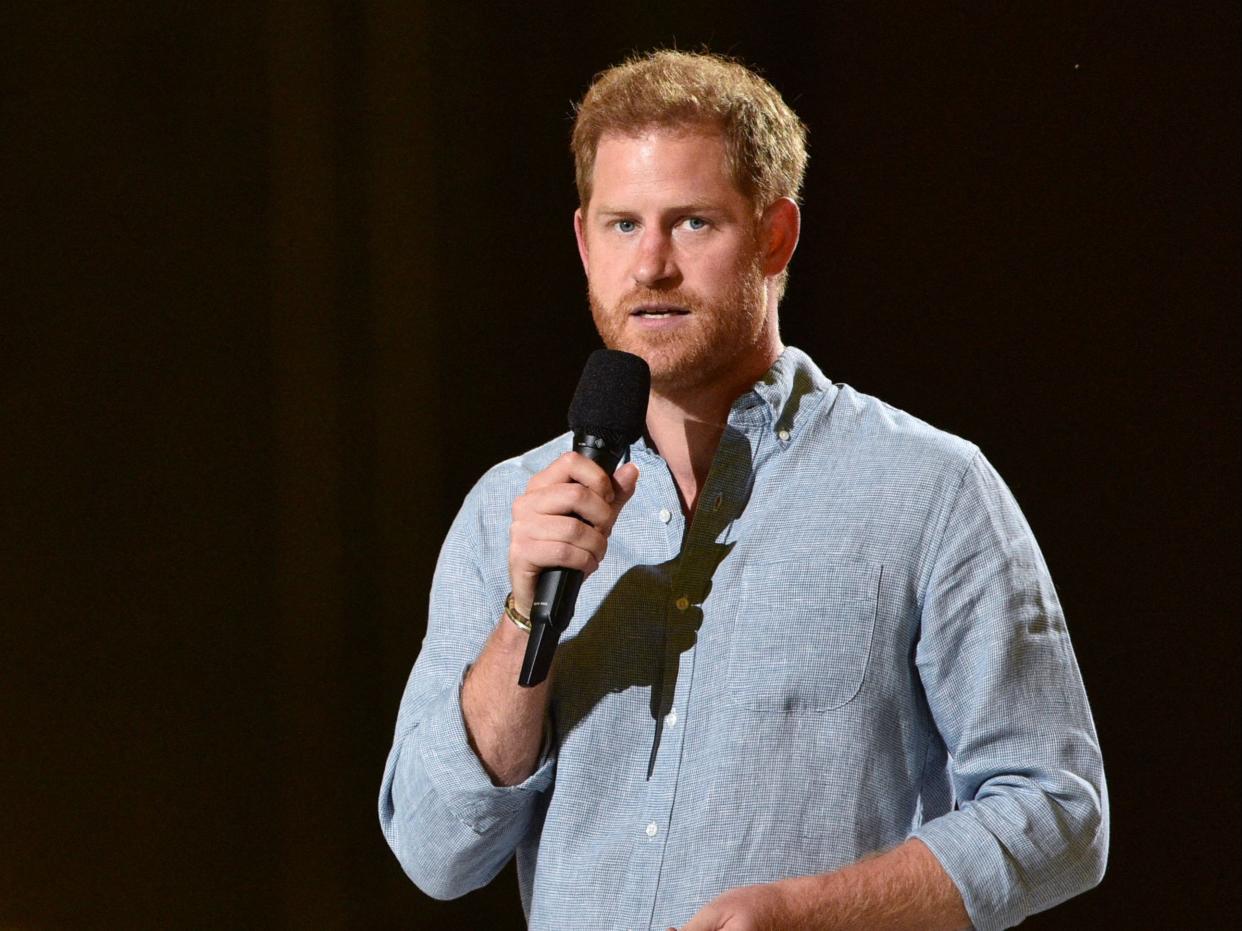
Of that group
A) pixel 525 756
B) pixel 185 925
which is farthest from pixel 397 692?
pixel 525 756

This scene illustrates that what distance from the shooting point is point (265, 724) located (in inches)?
90.5

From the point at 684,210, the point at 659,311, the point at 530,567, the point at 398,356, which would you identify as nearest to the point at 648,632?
the point at 530,567

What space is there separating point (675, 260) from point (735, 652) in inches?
17.9

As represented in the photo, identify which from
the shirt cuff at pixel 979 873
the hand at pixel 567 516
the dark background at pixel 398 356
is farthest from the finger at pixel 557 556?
the dark background at pixel 398 356

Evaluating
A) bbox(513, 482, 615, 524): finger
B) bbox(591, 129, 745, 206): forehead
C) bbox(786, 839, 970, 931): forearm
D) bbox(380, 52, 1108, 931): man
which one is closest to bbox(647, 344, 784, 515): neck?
bbox(380, 52, 1108, 931): man

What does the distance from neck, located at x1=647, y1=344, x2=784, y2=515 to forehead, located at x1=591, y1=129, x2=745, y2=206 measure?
0.22m

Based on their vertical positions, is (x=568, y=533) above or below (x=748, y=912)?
above

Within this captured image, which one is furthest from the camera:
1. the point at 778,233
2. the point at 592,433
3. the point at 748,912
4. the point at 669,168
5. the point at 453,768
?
the point at 778,233

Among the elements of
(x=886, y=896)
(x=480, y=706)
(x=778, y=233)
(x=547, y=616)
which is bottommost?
(x=886, y=896)

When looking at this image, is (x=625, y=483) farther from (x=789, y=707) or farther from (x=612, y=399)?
(x=789, y=707)

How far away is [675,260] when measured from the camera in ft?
5.33

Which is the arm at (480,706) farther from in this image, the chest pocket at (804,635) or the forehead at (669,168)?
the forehead at (669,168)

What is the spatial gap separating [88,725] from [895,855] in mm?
1258

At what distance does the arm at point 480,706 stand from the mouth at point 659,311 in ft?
0.85
